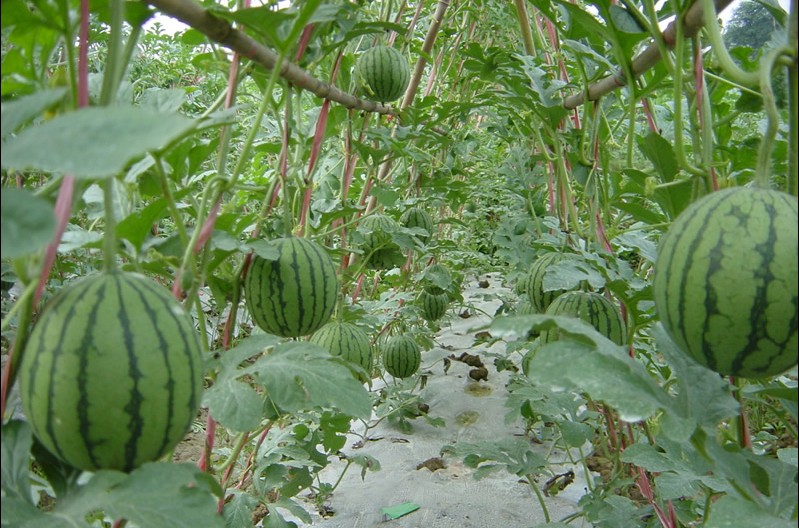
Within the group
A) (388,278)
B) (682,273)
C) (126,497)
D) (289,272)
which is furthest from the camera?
(388,278)

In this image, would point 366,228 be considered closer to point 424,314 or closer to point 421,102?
point 421,102

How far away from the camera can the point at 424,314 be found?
3891 mm

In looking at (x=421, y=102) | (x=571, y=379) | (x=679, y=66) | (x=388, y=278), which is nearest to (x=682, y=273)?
(x=571, y=379)

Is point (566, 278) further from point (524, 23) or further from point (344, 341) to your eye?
point (524, 23)

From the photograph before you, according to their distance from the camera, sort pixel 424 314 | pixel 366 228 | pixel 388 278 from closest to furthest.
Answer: pixel 366 228 < pixel 424 314 < pixel 388 278

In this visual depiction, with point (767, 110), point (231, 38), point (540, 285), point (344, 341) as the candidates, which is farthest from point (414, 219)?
point (767, 110)

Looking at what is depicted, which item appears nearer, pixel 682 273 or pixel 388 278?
pixel 682 273

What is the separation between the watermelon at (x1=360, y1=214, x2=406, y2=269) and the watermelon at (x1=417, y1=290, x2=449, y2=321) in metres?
0.98

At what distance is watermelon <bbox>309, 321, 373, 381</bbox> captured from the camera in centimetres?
212

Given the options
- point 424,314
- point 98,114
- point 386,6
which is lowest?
point 424,314

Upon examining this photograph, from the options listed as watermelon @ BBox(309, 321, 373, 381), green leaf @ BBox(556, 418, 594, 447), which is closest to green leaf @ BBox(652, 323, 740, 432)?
green leaf @ BBox(556, 418, 594, 447)

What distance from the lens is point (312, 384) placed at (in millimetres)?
920

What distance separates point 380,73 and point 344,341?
0.97 meters

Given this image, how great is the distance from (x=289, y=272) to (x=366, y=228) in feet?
4.57
